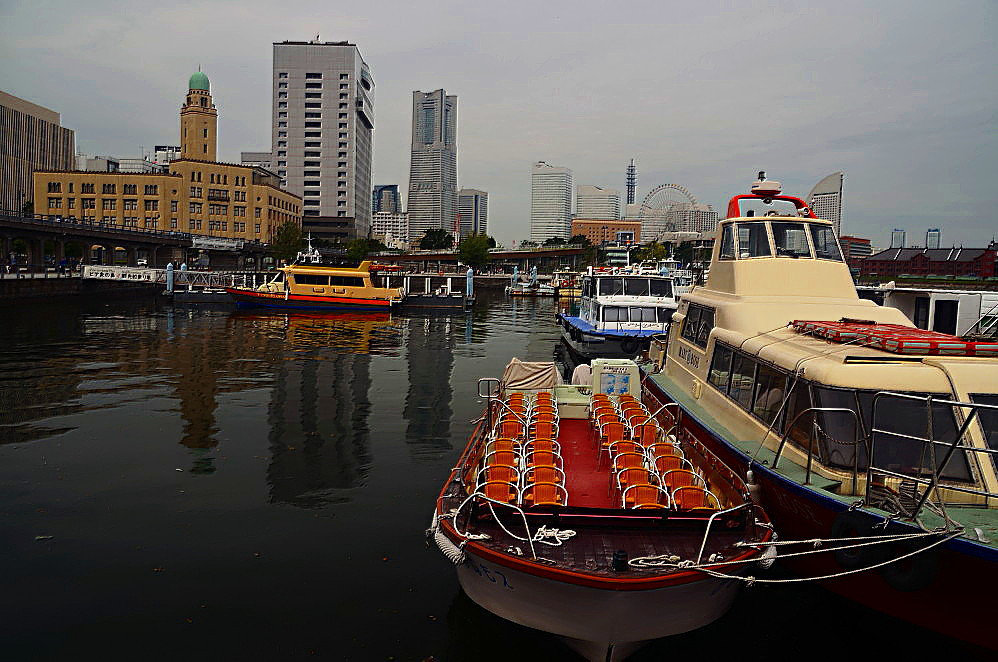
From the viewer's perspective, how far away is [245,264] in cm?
12188

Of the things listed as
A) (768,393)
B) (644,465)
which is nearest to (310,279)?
(644,465)

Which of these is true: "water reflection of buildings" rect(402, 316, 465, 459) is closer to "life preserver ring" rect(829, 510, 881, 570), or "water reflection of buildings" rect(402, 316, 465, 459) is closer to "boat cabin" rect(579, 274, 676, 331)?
"boat cabin" rect(579, 274, 676, 331)

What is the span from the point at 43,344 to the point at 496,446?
106ft

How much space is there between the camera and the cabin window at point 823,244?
14.4 meters

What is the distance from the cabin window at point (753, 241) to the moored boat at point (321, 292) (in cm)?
4407

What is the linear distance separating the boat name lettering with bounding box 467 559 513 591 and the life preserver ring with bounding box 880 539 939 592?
13.5 ft

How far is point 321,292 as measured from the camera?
5741 centimetres

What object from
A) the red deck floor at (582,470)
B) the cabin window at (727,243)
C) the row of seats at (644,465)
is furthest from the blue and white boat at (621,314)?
the row of seats at (644,465)

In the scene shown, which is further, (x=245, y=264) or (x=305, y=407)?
(x=245, y=264)

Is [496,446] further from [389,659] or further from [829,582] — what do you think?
[829,582]

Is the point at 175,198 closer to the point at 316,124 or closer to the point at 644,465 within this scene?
the point at 316,124

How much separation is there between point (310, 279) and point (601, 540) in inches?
2093

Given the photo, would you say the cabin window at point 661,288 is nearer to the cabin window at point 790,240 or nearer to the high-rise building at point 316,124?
the cabin window at point 790,240

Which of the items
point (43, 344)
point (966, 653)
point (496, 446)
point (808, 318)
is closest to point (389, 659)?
point (496, 446)
